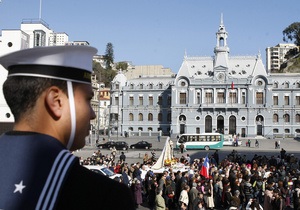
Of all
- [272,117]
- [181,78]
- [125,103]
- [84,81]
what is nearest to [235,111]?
[272,117]

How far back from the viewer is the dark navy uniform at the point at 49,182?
1.24 m

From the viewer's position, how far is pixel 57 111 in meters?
1.41

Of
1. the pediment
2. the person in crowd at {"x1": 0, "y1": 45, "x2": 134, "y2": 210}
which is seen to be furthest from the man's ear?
the pediment

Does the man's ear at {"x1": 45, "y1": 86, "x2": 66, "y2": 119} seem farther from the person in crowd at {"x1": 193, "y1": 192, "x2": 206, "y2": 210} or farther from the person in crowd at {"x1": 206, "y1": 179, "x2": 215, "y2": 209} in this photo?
the person in crowd at {"x1": 206, "y1": 179, "x2": 215, "y2": 209}

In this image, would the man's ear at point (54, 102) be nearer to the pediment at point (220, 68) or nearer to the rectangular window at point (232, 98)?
the rectangular window at point (232, 98)

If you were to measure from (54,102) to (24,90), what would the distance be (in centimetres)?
12

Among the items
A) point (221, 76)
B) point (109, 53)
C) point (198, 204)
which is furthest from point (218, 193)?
point (109, 53)

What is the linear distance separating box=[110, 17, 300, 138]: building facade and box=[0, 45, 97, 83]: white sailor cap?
59443 millimetres

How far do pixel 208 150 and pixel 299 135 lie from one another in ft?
79.9

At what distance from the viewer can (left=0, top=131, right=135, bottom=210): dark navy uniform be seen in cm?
124

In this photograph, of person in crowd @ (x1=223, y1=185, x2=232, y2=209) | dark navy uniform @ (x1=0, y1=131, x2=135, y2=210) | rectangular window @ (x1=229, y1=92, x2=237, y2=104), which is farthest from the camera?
rectangular window @ (x1=229, y1=92, x2=237, y2=104)

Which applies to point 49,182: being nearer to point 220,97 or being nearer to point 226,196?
point 226,196

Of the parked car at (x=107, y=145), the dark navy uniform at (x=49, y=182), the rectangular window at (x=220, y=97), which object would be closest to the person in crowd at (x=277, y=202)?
the dark navy uniform at (x=49, y=182)

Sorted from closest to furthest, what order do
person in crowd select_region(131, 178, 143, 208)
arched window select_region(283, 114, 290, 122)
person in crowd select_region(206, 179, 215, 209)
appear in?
person in crowd select_region(206, 179, 215, 209) → person in crowd select_region(131, 178, 143, 208) → arched window select_region(283, 114, 290, 122)
